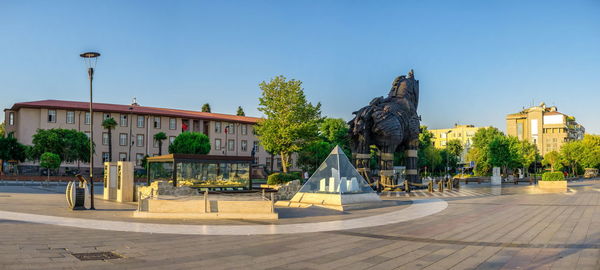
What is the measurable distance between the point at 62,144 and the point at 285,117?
28851mm

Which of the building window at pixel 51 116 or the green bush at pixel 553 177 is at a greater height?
the building window at pixel 51 116

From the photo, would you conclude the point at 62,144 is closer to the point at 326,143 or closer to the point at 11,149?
the point at 11,149

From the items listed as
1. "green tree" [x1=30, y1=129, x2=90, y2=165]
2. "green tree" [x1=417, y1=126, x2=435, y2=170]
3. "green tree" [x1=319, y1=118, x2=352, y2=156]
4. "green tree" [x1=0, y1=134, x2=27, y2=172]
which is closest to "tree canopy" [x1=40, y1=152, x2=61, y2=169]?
"green tree" [x1=30, y1=129, x2=90, y2=165]

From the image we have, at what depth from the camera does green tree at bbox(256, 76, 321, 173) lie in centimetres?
4472

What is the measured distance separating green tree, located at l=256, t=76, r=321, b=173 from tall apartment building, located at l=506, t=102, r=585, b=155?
90.0 meters

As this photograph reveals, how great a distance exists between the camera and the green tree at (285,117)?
4472 cm

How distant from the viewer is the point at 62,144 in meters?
54.6

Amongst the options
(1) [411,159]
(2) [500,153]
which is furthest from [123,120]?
(2) [500,153]

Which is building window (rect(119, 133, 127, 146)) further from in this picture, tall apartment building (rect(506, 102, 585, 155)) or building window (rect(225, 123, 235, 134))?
tall apartment building (rect(506, 102, 585, 155))

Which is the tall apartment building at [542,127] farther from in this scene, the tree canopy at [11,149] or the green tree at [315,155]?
the tree canopy at [11,149]

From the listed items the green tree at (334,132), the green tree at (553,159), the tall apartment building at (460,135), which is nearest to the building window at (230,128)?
the green tree at (334,132)

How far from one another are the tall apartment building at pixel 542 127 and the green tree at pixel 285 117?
89952mm

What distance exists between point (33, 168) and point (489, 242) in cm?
6248

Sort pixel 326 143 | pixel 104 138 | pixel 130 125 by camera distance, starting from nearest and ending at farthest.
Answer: pixel 326 143
pixel 104 138
pixel 130 125
